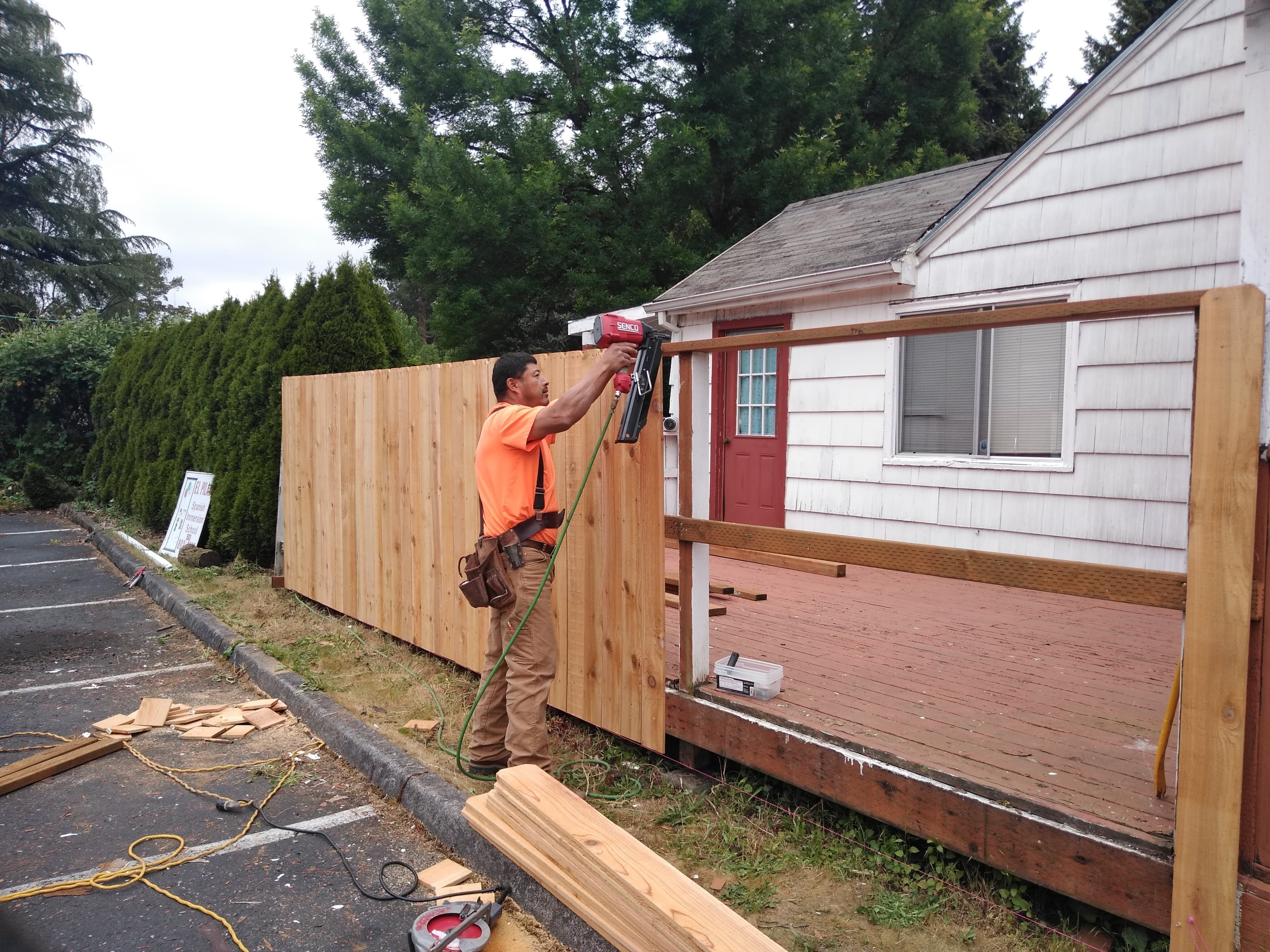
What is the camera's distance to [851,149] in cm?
1862

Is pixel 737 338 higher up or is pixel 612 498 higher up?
pixel 737 338

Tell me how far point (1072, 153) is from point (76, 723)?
7451 mm

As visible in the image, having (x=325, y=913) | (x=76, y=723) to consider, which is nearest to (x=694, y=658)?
(x=325, y=913)

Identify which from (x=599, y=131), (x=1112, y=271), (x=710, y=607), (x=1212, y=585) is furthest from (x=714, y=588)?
(x=599, y=131)

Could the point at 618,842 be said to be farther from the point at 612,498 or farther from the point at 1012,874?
the point at 612,498

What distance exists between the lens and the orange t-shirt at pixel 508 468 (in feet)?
12.1

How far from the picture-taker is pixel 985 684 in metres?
4.10

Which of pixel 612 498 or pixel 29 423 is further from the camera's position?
pixel 29 423

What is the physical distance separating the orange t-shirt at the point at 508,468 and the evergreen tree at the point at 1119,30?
60.6 feet

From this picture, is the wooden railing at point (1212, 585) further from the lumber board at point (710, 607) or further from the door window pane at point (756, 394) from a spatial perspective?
the door window pane at point (756, 394)

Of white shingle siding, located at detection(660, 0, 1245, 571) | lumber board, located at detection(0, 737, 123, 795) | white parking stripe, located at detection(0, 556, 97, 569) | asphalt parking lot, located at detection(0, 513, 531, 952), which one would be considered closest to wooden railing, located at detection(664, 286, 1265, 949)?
asphalt parking lot, located at detection(0, 513, 531, 952)

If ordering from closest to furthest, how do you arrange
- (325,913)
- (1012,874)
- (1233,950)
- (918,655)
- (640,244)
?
(1233,950) → (1012,874) → (325,913) → (918,655) → (640,244)

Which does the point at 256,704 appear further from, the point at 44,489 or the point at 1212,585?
the point at 44,489

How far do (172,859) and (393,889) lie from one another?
3.11 ft
